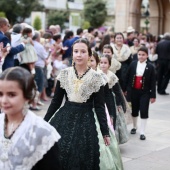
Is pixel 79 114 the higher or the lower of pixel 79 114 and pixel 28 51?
the lower

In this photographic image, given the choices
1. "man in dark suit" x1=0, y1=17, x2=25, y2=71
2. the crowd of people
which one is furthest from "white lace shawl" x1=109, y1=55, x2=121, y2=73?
"man in dark suit" x1=0, y1=17, x2=25, y2=71

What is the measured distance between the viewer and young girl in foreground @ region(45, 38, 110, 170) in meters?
4.50

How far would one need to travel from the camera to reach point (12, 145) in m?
2.61

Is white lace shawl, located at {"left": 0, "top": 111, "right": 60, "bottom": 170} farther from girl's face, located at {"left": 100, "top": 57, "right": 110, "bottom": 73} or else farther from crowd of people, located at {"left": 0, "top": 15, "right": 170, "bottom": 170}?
A: girl's face, located at {"left": 100, "top": 57, "right": 110, "bottom": 73}

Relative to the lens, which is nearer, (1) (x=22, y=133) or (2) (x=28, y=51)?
(1) (x=22, y=133)

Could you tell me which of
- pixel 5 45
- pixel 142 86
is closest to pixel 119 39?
pixel 142 86

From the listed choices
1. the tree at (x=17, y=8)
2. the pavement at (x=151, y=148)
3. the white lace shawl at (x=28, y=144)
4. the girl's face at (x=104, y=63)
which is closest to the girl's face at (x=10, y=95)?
the white lace shawl at (x=28, y=144)

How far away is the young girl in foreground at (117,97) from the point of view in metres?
6.80

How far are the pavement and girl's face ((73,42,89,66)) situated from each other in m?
2.10

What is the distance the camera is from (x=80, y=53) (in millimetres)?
4688

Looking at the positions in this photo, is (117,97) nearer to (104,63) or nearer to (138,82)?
(104,63)

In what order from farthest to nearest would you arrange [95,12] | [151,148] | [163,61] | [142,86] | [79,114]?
[95,12] → [163,61] → [142,86] → [151,148] → [79,114]

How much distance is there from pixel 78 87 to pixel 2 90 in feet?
7.36

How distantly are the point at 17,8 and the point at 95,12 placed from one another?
9.84 metres
